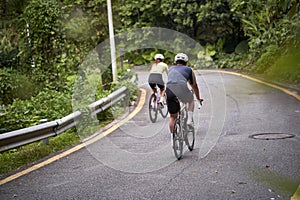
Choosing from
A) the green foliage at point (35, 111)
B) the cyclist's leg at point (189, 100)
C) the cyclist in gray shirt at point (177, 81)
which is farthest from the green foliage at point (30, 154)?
the cyclist's leg at point (189, 100)

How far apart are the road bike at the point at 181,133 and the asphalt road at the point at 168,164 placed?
15cm

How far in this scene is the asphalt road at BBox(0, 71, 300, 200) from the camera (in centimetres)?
593

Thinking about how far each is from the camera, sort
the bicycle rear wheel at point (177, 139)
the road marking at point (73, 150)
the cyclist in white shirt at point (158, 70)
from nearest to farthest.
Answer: the road marking at point (73, 150) → the bicycle rear wheel at point (177, 139) → the cyclist in white shirt at point (158, 70)

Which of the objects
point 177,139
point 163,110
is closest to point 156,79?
point 163,110

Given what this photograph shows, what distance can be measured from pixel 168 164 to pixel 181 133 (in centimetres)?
69

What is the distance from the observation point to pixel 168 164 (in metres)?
7.51

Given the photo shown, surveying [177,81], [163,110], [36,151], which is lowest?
[163,110]

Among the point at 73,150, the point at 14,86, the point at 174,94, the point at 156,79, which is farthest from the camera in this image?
the point at 14,86

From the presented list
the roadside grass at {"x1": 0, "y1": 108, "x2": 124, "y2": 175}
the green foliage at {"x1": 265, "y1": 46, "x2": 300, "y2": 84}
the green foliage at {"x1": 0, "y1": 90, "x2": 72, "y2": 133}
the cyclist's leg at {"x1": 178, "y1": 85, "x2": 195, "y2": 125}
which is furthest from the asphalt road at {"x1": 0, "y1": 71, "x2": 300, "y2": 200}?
the green foliage at {"x1": 265, "y1": 46, "x2": 300, "y2": 84}

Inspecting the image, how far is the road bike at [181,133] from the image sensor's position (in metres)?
7.81

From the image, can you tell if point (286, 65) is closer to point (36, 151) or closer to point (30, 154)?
point (30, 154)

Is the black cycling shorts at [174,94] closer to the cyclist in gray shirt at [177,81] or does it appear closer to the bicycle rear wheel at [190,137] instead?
the cyclist in gray shirt at [177,81]

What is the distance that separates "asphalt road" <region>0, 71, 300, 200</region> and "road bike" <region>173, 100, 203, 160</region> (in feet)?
0.49

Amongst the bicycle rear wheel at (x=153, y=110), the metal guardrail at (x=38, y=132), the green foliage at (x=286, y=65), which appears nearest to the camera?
the green foliage at (x=286, y=65)
